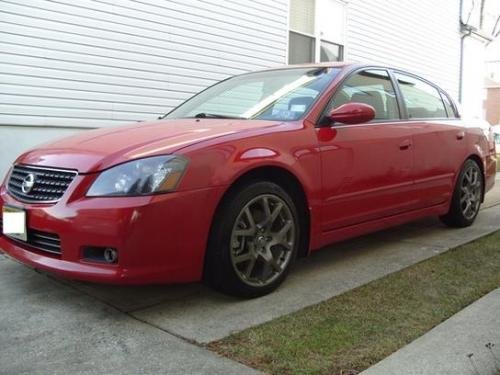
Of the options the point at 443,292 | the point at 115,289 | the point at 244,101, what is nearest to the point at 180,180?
the point at 115,289

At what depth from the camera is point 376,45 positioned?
1211cm

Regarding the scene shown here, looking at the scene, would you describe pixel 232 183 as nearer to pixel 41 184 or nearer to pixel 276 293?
pixel 276 293

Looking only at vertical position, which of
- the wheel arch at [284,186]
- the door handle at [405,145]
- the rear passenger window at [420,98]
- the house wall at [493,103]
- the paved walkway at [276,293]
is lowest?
the paved walkway at [276,293]

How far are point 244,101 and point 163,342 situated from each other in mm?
2079

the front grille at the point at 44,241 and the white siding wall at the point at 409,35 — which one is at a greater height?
the white siding wall at the point at 409,35

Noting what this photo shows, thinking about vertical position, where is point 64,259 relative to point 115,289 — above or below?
above

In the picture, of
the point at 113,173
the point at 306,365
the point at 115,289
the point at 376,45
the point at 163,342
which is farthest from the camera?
the point at 376,45

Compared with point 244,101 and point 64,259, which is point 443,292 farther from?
point 64,259

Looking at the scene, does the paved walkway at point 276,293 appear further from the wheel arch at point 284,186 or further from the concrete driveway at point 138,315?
the wheel arch at point 284,186

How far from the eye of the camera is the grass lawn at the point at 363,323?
2844 mm

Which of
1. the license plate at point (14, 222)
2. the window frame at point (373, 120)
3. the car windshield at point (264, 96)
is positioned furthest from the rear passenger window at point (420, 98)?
the license plate at point (14, 222)

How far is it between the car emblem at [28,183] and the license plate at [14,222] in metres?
0.12

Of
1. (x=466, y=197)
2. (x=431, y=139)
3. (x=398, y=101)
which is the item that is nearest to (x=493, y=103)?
(x=466, y=197)

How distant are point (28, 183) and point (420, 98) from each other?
11.6 ft
